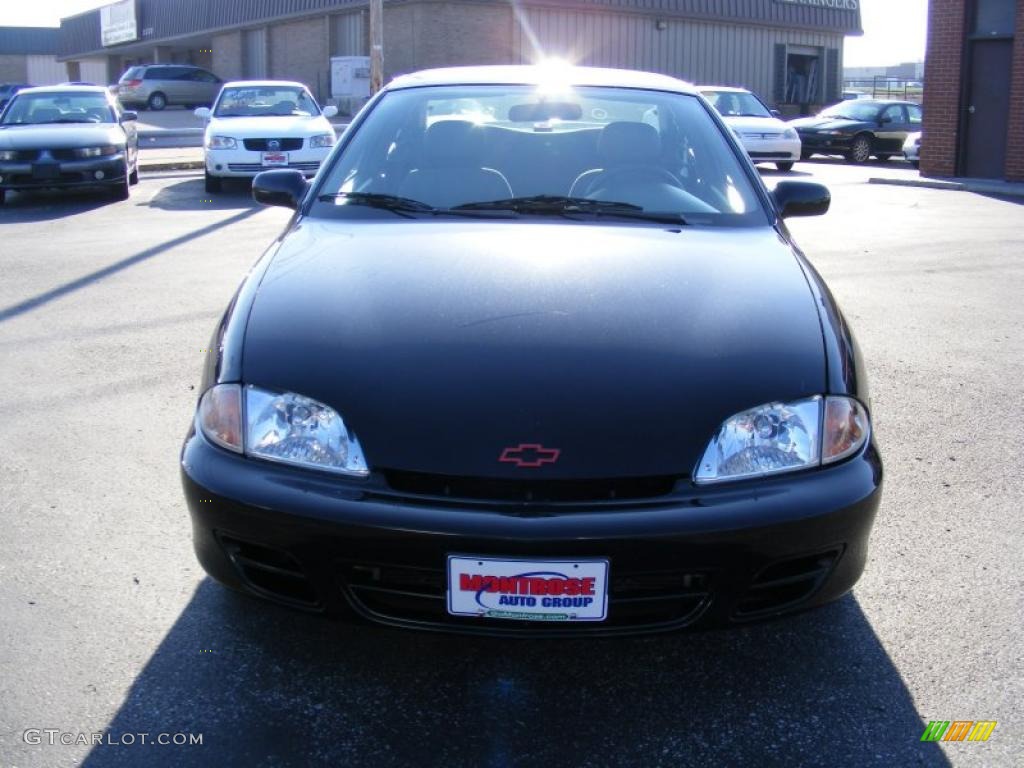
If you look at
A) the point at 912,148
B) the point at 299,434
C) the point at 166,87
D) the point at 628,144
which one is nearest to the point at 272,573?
the point at 299,434

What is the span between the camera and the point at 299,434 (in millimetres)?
2527

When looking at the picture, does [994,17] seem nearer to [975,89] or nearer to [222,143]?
[975,89]

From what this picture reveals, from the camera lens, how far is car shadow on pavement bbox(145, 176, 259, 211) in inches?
522

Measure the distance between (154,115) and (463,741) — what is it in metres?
36.2

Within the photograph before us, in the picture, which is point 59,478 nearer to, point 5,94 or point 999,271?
point 999,271

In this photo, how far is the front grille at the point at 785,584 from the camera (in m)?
2.45

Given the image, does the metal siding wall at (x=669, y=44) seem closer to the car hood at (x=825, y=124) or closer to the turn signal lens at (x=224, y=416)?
the car hood at (x=825, y=124)

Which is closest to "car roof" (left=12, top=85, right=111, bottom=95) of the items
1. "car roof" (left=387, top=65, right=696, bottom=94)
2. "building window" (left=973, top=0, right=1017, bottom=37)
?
"car roof" (left=387, top=65, right=696, bottom=94)

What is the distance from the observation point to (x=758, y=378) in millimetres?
2562

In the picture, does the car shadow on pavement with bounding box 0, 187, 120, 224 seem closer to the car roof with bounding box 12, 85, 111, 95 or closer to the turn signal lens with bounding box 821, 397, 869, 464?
the car roof with bounding box 12, 85, 111, 95

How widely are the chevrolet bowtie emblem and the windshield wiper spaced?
1.34 meters

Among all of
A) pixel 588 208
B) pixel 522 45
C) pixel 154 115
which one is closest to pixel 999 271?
pixel 588 208

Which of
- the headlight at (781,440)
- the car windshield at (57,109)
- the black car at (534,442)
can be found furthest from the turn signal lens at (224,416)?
the car windshield at (57,109)

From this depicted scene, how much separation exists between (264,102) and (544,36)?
58.1 ft
